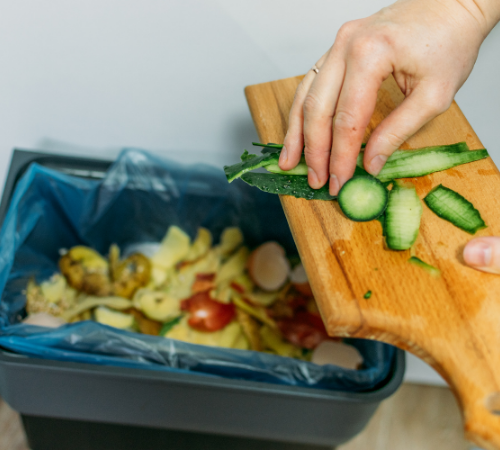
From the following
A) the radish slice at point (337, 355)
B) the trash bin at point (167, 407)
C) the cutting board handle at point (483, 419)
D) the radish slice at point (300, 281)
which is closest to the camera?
the cutting board handle at point (483, 419)

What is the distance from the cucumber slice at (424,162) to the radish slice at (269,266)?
0.35m

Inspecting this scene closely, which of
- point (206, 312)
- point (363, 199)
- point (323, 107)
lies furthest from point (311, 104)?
point (206, 312)

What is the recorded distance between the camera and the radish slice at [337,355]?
27.9 inches

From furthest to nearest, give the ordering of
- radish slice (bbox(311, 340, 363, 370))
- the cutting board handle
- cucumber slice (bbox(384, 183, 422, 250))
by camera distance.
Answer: radish slice (bbox(311, 340, 363, 370)) < cucumber slice (bbox(384, 183, 422, 250)) < the cutting board handle

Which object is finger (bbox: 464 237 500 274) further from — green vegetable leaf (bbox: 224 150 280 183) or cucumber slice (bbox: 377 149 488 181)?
green vegetable leaf (bbox: 224 150 280 183)

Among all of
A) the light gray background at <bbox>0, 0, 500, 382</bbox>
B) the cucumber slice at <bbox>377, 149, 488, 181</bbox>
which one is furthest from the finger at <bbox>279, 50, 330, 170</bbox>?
the light gray background at <bbox>0, 0, 500, 382</bbox>

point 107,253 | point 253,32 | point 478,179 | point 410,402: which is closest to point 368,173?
point 478,179

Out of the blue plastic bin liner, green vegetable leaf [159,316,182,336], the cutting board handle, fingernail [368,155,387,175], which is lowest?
green vegetable leaf [159,316,182,336]

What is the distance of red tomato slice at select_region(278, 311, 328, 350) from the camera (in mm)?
770

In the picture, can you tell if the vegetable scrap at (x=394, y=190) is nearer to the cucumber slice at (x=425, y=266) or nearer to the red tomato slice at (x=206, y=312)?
the cucumber slice at (x=425, y=266)

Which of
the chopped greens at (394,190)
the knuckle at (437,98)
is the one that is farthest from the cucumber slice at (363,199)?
the knuckle at (437,98)

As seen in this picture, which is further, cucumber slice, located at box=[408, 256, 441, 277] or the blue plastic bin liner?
the blue plastic bin liner

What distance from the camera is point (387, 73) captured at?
0.47 metres

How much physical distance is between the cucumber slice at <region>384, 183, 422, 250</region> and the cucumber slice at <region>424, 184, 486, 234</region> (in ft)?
0.06
